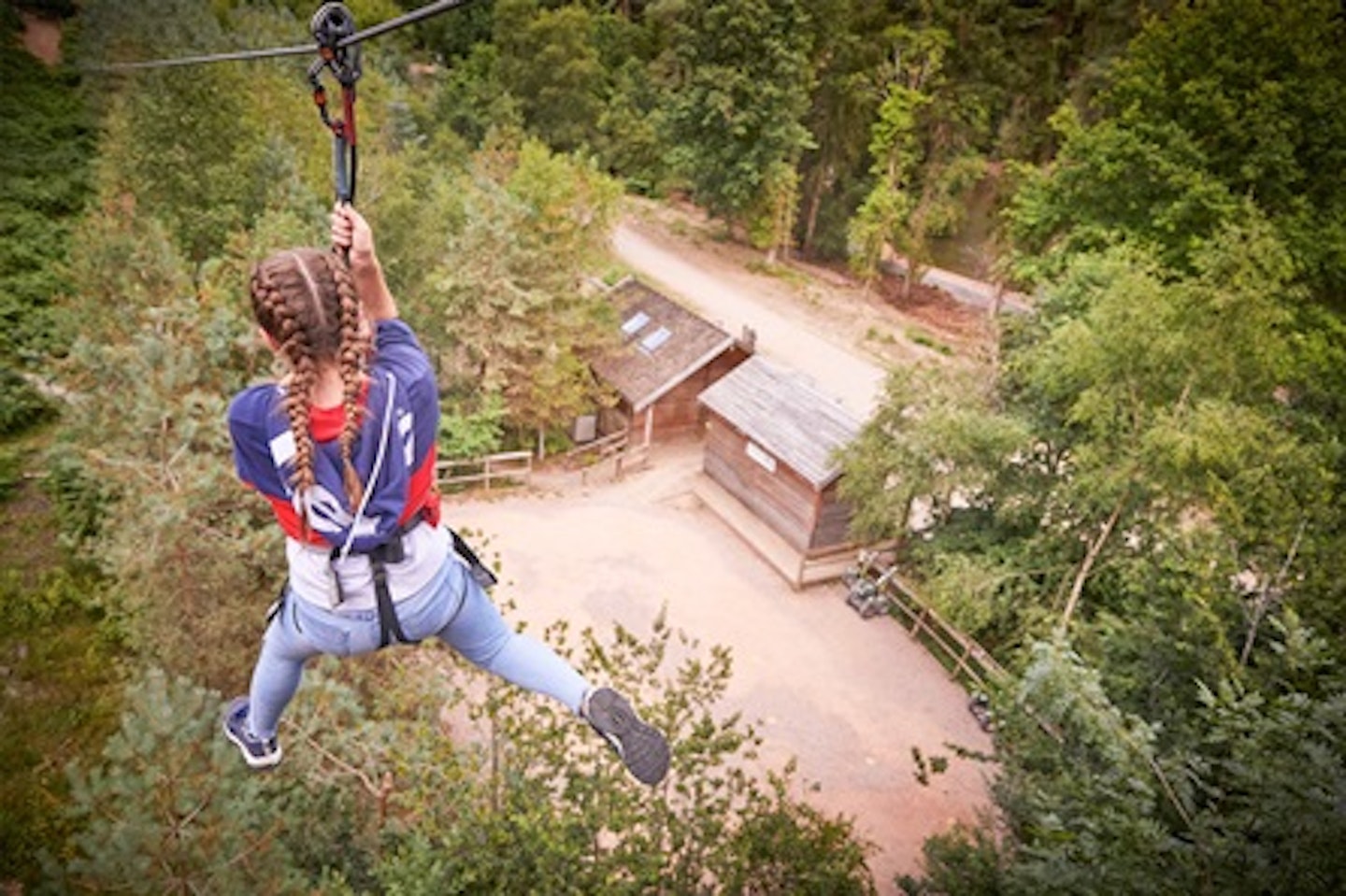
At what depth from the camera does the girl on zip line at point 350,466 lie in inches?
114

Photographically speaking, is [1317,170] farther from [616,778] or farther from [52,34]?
[52,34]

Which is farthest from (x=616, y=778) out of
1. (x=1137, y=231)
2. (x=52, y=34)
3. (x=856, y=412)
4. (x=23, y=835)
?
(x=52, y=34)

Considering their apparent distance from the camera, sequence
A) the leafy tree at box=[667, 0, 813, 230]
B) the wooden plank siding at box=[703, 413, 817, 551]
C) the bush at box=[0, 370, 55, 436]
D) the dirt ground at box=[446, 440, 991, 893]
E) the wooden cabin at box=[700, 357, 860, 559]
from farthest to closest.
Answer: the leafy tree at box=[667, 0, 813, 230] < the bush at box=[0, 370, 55, 436] < the wooden plank siding at box=[703, 413, 817, 551] < the wooden cabin at box=[700, 357, 860, 559] < the dirt ground at box=[446, 440, 991, 893]

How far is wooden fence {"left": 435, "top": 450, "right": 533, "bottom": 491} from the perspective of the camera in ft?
61.6

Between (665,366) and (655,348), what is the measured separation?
85 centimetres

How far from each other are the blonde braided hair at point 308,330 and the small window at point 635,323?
66.4 ft

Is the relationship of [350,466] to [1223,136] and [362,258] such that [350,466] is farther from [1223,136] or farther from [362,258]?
[1223,136]

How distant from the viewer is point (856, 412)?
874 inches

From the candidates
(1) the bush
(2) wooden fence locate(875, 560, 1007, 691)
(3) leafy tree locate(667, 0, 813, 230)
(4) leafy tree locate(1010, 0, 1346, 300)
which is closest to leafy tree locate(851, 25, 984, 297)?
(3) leafy tree locate(667, 0, 813, 230)

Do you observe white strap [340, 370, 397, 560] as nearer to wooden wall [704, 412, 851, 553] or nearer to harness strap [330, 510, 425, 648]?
harness strap [330, 510, 425, 648]

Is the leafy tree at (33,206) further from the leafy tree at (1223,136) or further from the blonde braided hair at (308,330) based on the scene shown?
the leafy tree at (1223,136)

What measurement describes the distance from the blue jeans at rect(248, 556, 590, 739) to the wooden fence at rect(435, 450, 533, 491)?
47.1 feet

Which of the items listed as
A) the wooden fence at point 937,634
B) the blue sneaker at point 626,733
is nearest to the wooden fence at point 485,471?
the wooden fence at point 937,634

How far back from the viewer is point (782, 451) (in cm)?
1694
